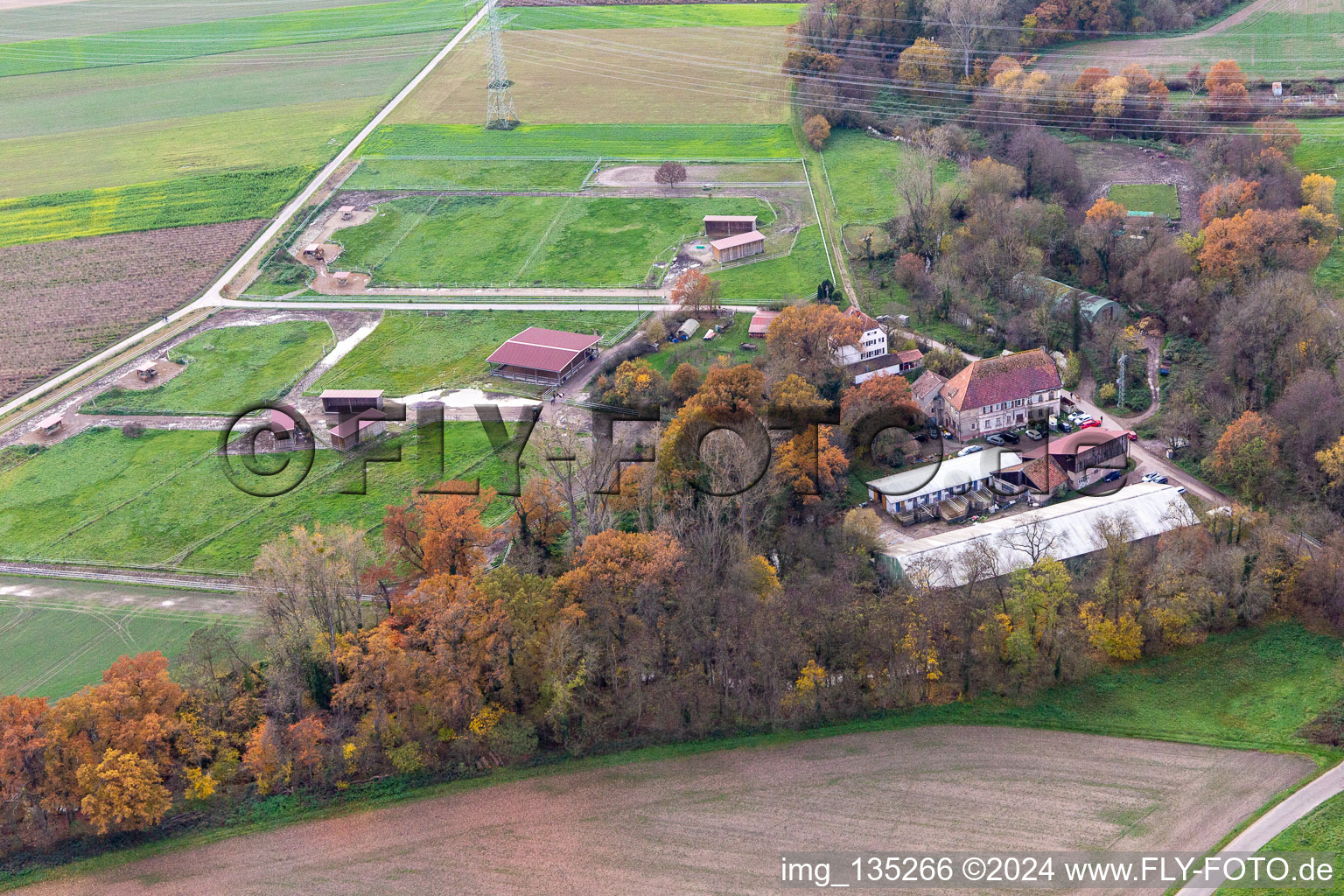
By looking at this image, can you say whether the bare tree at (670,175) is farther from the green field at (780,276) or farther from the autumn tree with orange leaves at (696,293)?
the autumn tree with orange leaves at (696,293)

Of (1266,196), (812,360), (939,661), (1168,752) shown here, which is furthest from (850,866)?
(1266,196)

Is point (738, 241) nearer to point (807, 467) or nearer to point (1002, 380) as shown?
point (1002, 380)

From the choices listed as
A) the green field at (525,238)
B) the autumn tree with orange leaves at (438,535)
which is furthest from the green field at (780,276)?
the autumn tree with orange leaves at (438,535)

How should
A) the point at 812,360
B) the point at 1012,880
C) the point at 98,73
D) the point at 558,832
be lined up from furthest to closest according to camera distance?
1. the point at 98,73
2. the point at 812,360
3. the point at 558,832
4. the point at 1012,880

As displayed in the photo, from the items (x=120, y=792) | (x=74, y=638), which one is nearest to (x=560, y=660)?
(x=120, y=792)

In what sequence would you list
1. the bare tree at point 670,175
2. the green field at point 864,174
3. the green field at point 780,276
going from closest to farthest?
the green field at point 780,276 → the green field at point 864,174 → the bare tree at point 670,175

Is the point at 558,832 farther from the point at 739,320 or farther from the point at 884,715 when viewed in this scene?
the point at 739,320
